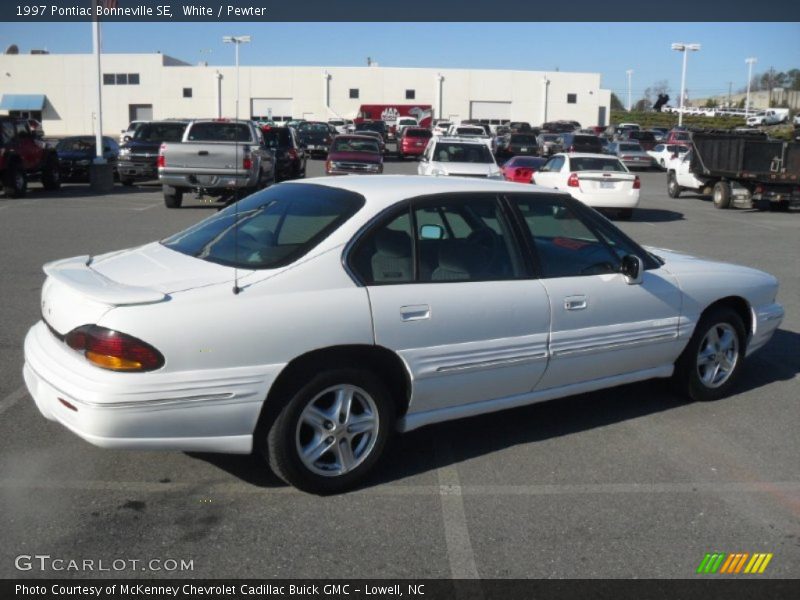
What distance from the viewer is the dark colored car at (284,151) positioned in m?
26.6

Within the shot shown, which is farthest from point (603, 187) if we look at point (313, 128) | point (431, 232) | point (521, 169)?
point (313, 128)

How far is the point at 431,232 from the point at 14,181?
19.2m

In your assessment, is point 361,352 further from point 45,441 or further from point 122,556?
point 45,441

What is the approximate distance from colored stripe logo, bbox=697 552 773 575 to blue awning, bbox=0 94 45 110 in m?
77.5

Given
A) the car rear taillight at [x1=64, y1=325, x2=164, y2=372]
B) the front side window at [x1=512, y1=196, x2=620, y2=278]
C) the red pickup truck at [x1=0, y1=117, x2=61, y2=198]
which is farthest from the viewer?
the red pickup truck at [x1=0, y1=117, x2=61, y2=198]

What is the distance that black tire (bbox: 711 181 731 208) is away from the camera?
2347cm

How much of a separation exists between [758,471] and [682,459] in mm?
419

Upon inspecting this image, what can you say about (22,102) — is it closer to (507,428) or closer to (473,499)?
(507,428)

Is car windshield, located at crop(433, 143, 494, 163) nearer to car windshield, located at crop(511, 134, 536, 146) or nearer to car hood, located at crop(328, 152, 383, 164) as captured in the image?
car hood, located at crop(328, 152, 383, 164)

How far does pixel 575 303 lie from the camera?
5.25 m

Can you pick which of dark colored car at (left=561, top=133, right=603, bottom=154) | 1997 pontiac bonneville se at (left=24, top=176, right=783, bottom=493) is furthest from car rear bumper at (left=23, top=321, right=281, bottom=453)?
dark colored car at (left=561, top=133, right=603, bottom=154)

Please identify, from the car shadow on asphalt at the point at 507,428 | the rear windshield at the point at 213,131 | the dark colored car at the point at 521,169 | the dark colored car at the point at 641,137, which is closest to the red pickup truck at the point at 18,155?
the rear windshield at the point at 213,131

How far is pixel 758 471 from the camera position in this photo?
502 cm

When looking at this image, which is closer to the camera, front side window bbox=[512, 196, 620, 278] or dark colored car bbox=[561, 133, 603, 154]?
front side window bbox=[512, 196, 620, 278]
